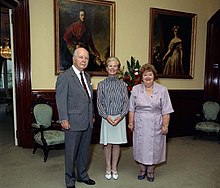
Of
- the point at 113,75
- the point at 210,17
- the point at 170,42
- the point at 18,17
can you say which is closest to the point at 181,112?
the point at 170,42

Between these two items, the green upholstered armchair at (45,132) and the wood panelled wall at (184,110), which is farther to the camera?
the wood panelled wall at (184,110)

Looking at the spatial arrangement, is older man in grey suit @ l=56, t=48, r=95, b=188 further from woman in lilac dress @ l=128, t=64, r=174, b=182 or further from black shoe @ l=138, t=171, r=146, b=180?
black shoe @ l=138, t=171, r=146, b=180

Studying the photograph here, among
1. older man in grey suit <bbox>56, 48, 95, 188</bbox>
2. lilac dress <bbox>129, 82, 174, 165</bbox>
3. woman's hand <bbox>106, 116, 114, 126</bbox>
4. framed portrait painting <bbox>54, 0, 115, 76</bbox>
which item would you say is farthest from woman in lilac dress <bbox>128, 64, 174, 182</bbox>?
framed portrait painting <bbox>54, 0, 115, 76</bbox>

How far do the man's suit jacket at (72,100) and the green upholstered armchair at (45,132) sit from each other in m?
1.30

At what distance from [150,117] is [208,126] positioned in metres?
2.54

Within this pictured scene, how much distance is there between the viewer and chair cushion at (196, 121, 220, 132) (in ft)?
15.1

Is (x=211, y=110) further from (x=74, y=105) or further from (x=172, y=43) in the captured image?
(x=74, y=105)

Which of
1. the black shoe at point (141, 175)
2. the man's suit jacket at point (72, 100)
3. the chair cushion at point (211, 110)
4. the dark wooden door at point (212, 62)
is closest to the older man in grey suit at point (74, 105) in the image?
the man's suit jacket at point (72, 100)

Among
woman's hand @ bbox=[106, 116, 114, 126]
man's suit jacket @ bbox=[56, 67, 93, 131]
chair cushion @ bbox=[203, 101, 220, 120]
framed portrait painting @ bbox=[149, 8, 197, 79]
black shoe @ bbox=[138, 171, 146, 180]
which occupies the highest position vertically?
framed portrait painting @ bbox=[149, 8, 197, 79]

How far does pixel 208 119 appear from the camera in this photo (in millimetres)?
4961

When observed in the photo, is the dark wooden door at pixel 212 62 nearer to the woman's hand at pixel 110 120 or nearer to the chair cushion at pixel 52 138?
the woman's hand at pixel 110 120

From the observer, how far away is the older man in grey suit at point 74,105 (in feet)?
7.70

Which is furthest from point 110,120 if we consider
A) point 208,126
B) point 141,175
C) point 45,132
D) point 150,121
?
point 208,126

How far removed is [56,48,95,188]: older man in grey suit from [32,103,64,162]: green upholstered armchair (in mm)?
1096
